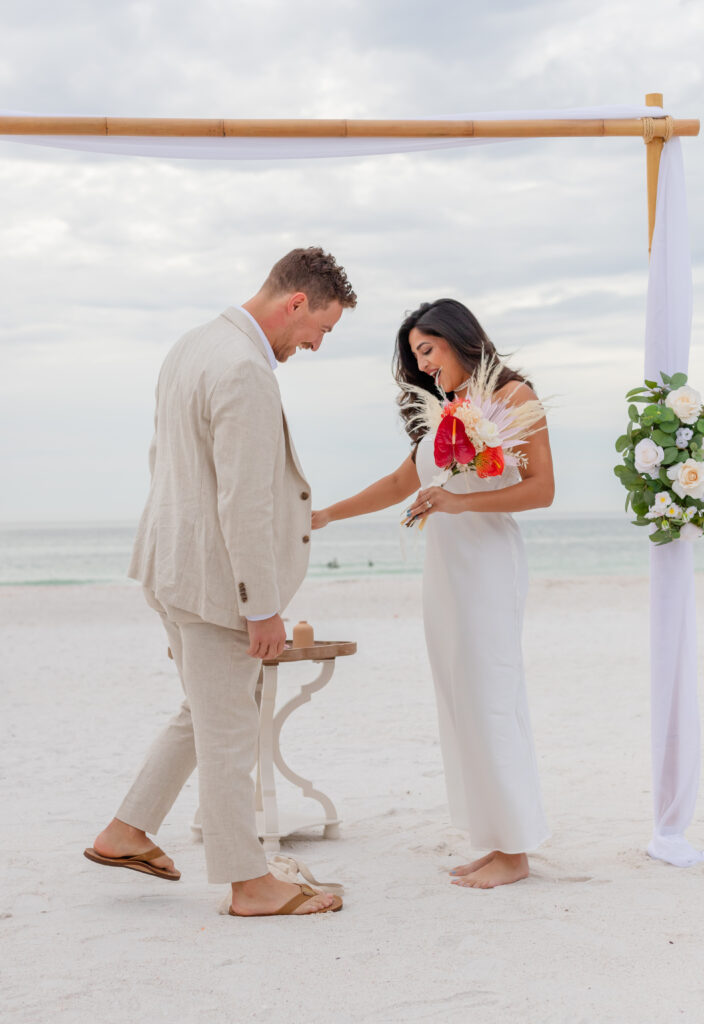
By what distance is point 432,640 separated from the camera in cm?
383

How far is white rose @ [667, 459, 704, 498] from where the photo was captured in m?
3.77

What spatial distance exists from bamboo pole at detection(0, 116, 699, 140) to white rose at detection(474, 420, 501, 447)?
1.27 meters

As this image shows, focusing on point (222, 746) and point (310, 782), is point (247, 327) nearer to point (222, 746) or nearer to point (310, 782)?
point (222, 746)

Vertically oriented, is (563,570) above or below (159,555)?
below

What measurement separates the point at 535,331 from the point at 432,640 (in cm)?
2533

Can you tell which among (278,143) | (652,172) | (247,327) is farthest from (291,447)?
(652,172)

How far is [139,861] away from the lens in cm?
364

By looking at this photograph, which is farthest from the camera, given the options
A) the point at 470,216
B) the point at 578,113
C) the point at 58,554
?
the point at 58,554

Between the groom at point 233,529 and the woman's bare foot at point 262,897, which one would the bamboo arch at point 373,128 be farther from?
the woman's bare foot at point 262,897

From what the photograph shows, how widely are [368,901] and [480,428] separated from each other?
5.33 ft

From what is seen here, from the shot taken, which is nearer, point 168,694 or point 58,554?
point 168,694

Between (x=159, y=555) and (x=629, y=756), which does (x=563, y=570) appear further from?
(x=159, y=555)

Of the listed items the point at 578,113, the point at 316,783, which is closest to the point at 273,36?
the point at 578,113

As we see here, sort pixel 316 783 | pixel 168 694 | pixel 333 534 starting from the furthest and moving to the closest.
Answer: pixel 333 534, pixel 168 694, pixel 316 783
